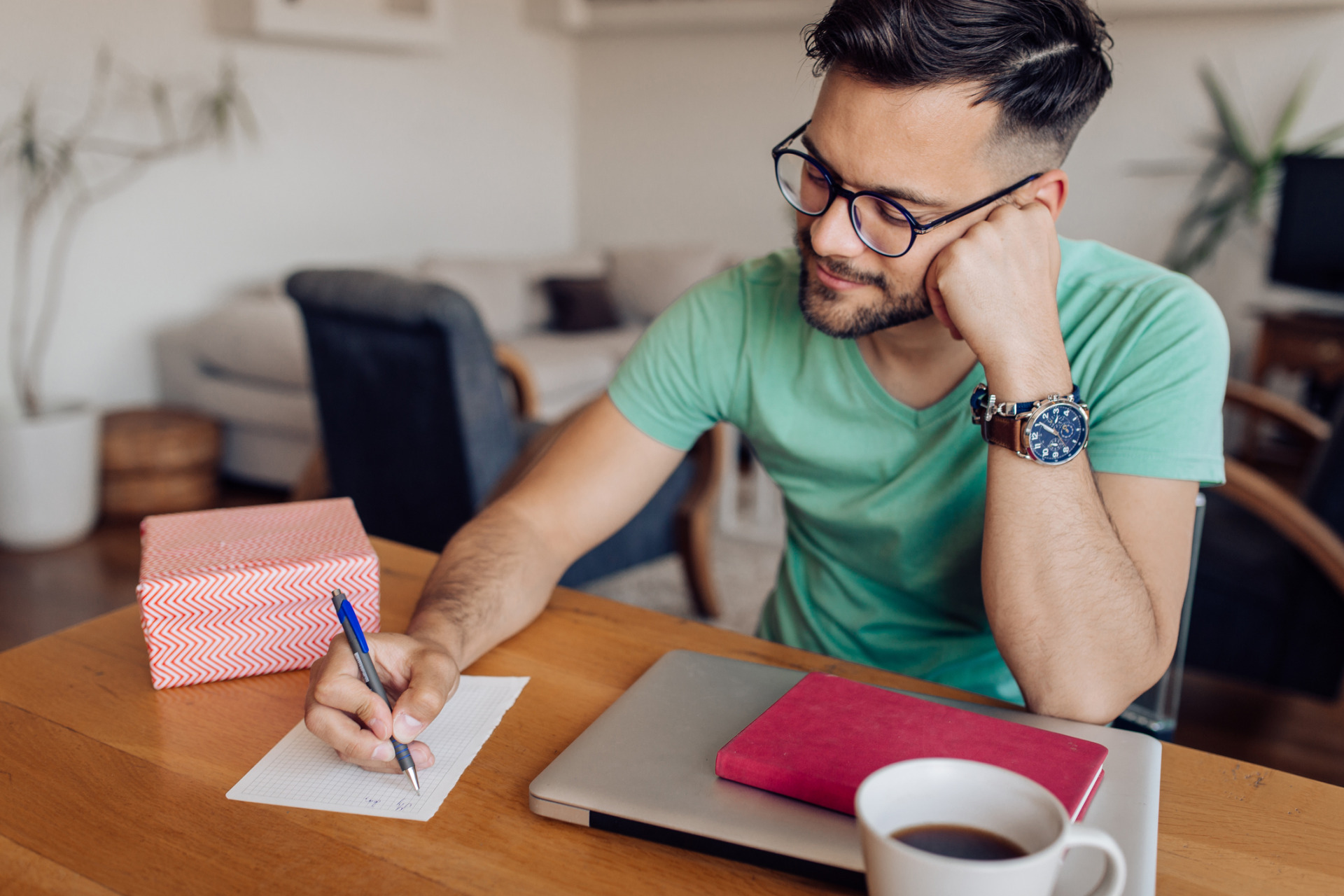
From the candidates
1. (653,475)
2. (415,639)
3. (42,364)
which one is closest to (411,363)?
(653,475)

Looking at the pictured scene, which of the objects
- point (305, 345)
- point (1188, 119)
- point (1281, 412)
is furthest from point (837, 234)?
point (1188, 119)

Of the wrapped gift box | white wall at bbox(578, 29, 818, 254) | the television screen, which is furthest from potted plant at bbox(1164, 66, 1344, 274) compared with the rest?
the wrapped gift box

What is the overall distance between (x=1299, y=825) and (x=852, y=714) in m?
0.29

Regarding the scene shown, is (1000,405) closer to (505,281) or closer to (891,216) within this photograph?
(891,216)

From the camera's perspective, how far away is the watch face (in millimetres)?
838

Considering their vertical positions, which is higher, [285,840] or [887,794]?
[887,794]

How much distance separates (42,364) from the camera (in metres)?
3.39

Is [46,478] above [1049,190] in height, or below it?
below

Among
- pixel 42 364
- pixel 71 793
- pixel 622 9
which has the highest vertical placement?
pixel 622 9

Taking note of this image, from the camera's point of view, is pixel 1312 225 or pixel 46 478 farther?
pixel 1312 225

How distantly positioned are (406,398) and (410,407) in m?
0.02

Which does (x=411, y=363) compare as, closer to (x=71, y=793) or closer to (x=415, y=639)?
(x=415, y=639)

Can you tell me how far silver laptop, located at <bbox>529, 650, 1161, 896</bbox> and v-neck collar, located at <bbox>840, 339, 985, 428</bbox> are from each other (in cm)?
38

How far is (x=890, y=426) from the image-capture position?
106cm
